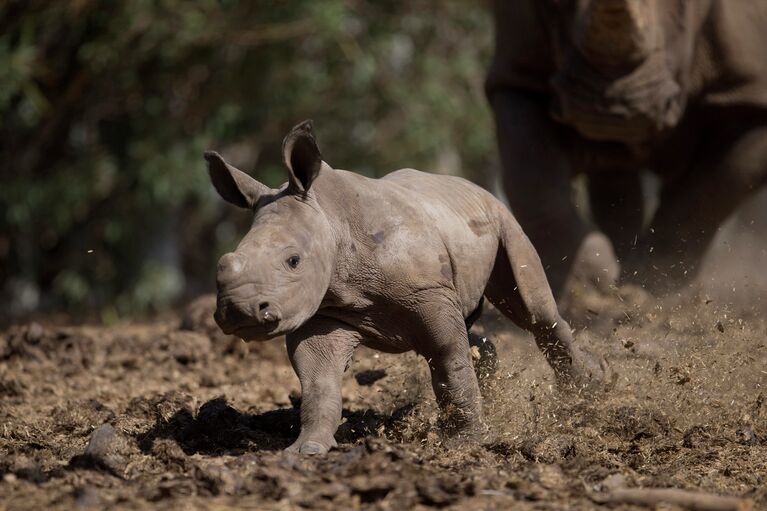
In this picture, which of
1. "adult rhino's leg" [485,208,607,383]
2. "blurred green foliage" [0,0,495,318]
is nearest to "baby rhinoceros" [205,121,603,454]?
"adult rhino's leg" [485,208,607,383]

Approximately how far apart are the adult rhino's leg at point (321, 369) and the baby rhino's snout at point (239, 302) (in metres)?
0.45

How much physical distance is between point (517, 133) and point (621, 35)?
3.64ft

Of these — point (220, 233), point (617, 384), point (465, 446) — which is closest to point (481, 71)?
point (220, 233)

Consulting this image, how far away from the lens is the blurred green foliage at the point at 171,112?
467 inches

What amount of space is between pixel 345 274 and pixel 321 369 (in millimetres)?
380

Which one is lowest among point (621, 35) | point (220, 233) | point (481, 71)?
point (220, 233)

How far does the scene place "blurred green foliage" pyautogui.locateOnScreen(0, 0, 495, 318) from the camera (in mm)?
11852

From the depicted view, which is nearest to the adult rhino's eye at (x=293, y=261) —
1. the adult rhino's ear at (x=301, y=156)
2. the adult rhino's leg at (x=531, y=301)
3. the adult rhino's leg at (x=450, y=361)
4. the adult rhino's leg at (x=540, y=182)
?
the adult rhino's ear at (x=301, y=156)

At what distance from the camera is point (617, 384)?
6031 mm

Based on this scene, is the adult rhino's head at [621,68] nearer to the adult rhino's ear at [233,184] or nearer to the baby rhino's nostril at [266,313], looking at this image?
the adult rhino's ear at [233,184]

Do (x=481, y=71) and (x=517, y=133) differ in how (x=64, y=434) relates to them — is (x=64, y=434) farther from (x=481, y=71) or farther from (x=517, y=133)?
(x=481, y=71)

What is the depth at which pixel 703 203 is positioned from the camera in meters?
7.83

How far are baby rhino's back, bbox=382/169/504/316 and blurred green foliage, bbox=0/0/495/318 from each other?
6.20 m

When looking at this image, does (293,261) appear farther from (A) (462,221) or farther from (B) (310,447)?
(A) (462,221)
